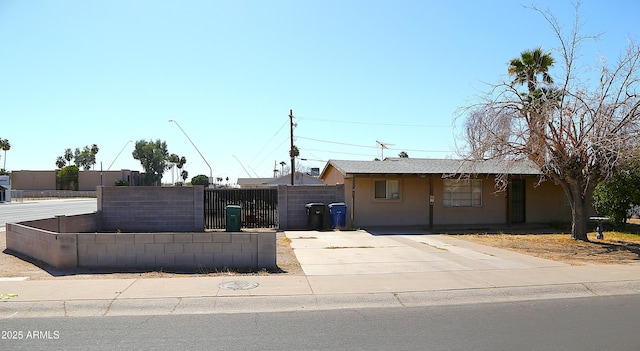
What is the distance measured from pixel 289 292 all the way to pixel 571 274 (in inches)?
233

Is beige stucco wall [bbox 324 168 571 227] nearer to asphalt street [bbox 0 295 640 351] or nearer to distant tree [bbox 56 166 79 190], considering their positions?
asphalt street [bbox 0 295 640 351]

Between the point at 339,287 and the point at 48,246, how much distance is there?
21.4 ft

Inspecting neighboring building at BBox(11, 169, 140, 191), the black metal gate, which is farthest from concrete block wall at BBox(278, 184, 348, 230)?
neighboring building at BBox(11, 169, 140, 191)

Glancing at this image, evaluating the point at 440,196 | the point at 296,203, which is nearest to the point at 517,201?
the point at 440,196

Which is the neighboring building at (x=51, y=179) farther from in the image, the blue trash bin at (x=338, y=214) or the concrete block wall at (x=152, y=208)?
the blue trash bin at (x=338, y=214)

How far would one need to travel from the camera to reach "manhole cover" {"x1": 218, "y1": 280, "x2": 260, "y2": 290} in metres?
8.52

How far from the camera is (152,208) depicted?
1862cm

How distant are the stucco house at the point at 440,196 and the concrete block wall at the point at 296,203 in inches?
44.3

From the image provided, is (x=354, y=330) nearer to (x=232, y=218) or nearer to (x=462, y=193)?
(x=232, y=218)

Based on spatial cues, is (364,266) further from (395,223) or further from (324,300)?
(395,223)

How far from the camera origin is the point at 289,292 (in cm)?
825

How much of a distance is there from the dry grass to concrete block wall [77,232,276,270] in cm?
729

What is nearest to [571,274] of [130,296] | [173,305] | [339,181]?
[173,305]

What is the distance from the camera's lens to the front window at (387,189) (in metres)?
20.4
